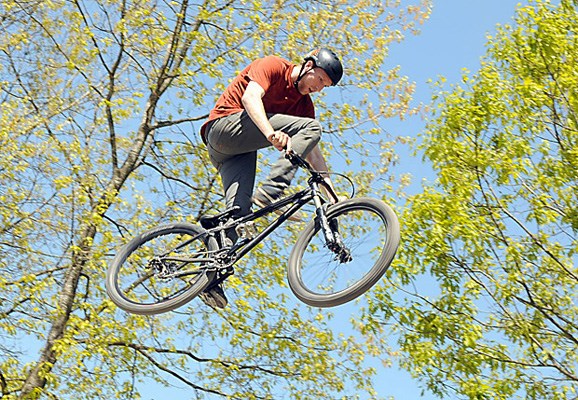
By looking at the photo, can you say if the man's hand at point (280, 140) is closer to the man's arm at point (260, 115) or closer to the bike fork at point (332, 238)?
the man's arm at point (260, 115)

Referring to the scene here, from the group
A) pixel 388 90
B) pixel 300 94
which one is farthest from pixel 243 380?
pixel 300 94

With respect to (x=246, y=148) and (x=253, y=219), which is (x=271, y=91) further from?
(x=253, y=219)

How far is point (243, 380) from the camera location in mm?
12195

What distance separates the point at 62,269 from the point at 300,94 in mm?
7875

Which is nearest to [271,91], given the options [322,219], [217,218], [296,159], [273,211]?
[296,159]

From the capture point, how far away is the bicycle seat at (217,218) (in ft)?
18.7

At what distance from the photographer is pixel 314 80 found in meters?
5.19

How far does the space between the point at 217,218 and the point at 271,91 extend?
3.48ft

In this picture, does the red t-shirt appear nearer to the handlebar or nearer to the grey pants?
the grey pants

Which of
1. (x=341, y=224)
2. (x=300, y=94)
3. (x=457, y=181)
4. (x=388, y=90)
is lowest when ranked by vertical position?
(x=341, y=224)

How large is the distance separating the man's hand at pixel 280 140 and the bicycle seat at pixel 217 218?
0.82m

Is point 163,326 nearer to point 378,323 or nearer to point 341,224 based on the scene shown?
point 378,323

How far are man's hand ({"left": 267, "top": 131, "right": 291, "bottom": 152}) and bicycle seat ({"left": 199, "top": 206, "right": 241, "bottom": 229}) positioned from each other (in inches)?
32.4

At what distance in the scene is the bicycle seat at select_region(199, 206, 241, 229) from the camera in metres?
5.69
